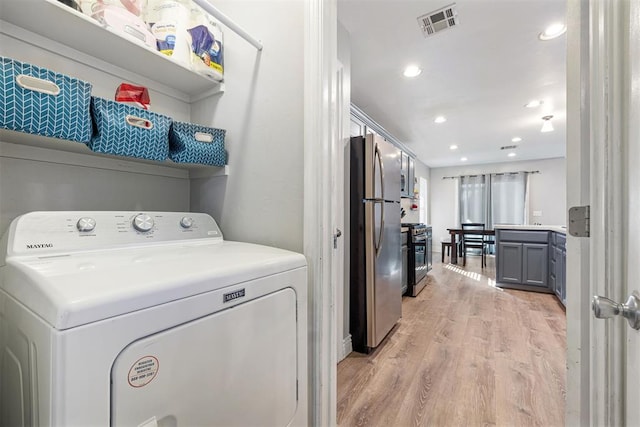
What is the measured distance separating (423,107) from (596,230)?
11.1 feet

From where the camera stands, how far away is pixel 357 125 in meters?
3.66

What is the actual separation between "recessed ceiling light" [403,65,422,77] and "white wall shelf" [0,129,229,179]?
86.6 inches

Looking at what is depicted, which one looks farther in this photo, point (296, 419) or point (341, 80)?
point (341, 80)

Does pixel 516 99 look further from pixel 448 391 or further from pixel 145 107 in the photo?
pixel 145 107

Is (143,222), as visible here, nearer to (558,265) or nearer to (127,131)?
(127,131)

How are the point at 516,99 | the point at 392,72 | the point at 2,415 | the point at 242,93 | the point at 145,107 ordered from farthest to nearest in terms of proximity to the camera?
1. the point at 516,99
2. the point at 392,72
3. the point at 242,93
4. the point at 145,107
5. the point at 2,415

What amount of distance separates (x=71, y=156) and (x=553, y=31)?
3.20m

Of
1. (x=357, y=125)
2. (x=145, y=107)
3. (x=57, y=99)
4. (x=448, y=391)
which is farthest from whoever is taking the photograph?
(x=357, y=125)

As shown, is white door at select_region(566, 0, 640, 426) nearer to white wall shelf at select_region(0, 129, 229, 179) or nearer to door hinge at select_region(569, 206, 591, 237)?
door hinge at select_region(569, 206, 591, 237)

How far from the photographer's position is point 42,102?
32.8 inches

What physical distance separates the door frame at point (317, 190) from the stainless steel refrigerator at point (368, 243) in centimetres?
114

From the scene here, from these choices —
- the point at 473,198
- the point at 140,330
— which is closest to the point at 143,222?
the point at 140,330

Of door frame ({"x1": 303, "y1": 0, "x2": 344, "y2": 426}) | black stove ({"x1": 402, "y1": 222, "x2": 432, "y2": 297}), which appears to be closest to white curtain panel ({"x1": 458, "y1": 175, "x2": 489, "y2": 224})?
black stove ({"x1": 402, "y1": 222, "x2": 432, "y2": 297})

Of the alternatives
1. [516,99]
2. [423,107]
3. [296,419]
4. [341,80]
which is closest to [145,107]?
[296,419]
